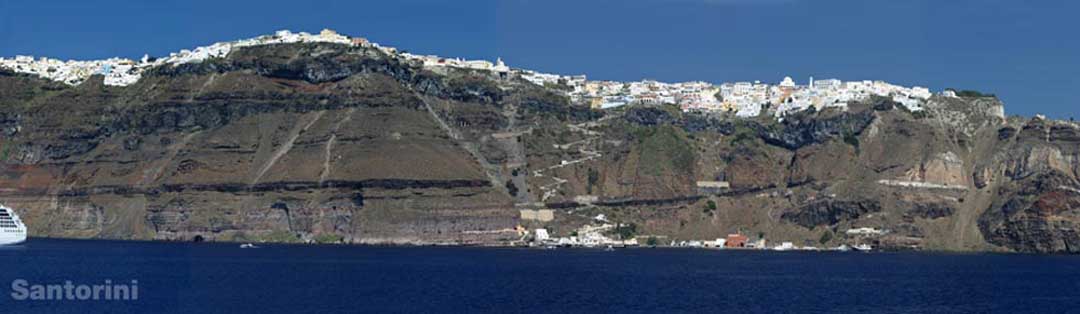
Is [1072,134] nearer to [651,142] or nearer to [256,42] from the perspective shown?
[651,142]

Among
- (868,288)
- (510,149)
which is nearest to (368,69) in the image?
(510,149)

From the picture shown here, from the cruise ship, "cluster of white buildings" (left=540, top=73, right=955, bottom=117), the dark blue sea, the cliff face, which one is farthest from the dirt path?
"cluster of white buildings" (left=540, top=73, right=955, bottom=117)

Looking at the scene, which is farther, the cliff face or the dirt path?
the dirt path

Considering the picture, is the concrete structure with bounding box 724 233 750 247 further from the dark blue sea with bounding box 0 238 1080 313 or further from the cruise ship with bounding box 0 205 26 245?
the cruise ship with bounding box 0 205 26 245

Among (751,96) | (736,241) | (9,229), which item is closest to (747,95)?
(751,96)

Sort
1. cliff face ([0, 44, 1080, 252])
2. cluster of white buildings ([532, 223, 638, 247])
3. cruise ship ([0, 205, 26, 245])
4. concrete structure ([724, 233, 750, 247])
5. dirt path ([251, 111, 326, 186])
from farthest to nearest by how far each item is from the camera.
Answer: concrete structure ([724, 233, 750, 247]), dirt path ([251, 111, 326, 186]), cluster of white buildings ([532, 223, 638, 247]), cliff face ([0, 44, 1080, 252]), cruise ship ([0, 205, 26, 245])

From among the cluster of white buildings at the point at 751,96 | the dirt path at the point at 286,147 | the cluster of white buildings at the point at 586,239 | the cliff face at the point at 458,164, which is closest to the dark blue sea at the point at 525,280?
the cliff face at the point at 458,164

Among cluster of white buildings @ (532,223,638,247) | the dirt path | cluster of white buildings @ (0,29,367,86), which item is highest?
cluster of white buildings @ (0,29,367,86)
